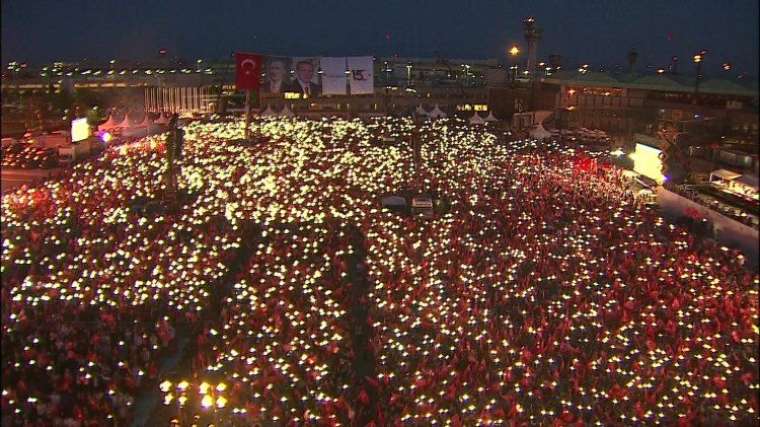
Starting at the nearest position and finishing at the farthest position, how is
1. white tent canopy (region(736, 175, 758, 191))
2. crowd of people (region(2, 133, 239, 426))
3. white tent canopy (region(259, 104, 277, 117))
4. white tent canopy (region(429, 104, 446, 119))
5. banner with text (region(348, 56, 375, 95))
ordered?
white tent canopy (region(736, 175, 758, 191)), crowd of people (region(2, 133, 239, 426)), banner with text (region(348, 56, 375, 95)), white tent canopy (region(259, 104, 277, 117)), white tent canopy (region(429, 104, 446, 119))

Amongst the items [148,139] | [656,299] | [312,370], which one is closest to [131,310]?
[312,370]

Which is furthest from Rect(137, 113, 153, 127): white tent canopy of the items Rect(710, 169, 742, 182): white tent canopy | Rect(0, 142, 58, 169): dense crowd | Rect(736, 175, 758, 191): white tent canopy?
Rect(736, 175, 758, 191): white tent canopy

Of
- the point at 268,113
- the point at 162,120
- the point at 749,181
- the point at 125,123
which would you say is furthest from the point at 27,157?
the point at 268,113

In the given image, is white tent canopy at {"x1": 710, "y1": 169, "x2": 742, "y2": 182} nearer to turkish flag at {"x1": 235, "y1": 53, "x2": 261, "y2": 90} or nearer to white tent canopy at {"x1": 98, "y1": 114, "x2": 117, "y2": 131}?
white tent canopy at {"x1": 98, "y1": 114, "x2": 117, "y2": 131}

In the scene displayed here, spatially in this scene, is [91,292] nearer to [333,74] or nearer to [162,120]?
[162,120]

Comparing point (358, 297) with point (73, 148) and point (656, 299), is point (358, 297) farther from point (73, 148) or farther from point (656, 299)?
point (73, 148)

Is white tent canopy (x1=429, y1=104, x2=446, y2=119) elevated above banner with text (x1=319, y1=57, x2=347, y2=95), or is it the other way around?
banner with text (x1=319, y1=57, x2=347, y2=95)
